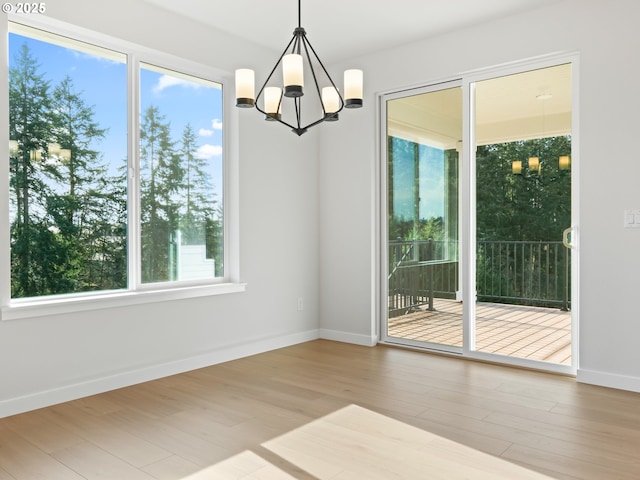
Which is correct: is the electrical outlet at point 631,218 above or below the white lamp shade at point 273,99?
below

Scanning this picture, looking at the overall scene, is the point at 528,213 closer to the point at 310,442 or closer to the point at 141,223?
the point at 310,442

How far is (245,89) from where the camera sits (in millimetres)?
2734

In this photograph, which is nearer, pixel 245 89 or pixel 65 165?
pixel 245 89

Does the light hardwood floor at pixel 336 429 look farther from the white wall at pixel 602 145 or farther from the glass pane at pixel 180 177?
the glass pane at pixel 180 177

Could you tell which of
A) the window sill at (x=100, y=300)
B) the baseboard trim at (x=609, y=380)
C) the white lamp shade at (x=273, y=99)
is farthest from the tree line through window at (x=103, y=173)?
the baseboard trim at (x=609, y=380)

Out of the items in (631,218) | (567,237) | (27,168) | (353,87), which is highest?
(353,87)

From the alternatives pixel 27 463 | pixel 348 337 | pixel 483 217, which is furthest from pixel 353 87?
pixel 348 337

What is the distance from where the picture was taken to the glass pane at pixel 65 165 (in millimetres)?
3162

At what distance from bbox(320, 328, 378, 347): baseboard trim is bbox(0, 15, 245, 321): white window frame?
1185 millimetres

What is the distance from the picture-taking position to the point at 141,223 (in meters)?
3.78

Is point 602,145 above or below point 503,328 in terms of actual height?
above

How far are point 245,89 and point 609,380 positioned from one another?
10.2 feet

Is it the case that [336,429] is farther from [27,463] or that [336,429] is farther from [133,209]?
[133,209]

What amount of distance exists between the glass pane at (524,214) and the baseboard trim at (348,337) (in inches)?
39.4
